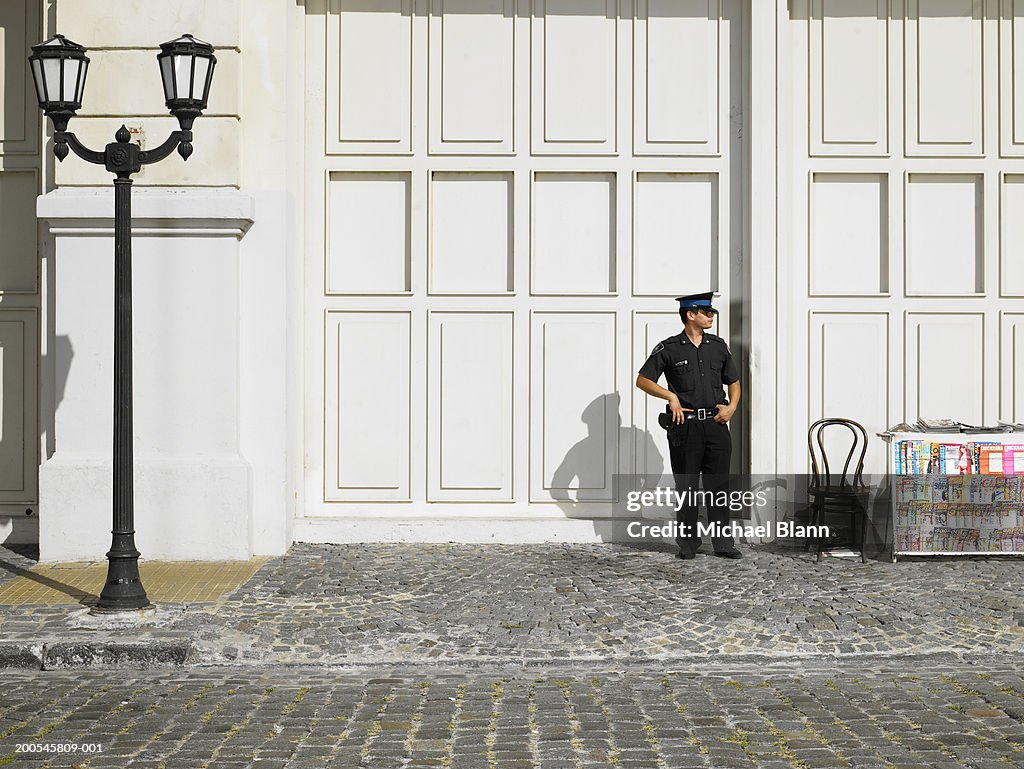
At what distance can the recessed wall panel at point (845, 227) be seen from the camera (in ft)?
34.9

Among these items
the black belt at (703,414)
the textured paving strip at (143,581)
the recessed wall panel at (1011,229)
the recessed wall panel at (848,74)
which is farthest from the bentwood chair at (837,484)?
the textured paving strip at (143,581)

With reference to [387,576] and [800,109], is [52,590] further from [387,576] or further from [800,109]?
[800,109]

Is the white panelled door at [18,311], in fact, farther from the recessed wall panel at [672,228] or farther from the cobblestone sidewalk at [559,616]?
the recessed wall panel at [672,228]

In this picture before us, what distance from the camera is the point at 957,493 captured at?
9.47 metres

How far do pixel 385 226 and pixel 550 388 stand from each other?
6.23 feet

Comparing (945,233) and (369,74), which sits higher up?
(369,74)

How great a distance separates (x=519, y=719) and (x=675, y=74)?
626cm

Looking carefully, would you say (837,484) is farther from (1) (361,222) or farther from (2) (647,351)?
(1) (361,222)

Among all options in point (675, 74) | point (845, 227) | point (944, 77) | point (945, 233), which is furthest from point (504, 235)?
point (944, 77)

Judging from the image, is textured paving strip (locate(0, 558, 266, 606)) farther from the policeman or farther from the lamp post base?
the policeman

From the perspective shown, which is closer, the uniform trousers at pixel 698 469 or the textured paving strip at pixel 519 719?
the textured paving strip at pixel 519 719

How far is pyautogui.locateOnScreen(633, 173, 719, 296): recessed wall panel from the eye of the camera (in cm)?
1062

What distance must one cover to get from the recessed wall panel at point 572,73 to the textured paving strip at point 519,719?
5.11m

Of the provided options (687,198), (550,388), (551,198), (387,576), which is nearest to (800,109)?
(687,198)
